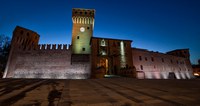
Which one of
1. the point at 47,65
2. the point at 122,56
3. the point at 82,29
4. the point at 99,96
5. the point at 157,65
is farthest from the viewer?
the point at 82,29

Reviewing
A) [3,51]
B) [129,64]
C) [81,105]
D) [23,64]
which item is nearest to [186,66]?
[129,64]

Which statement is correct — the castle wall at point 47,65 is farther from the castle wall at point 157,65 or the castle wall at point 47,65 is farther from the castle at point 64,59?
the castle wall at point 157,65

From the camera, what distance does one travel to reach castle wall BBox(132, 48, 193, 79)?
24.4 meters

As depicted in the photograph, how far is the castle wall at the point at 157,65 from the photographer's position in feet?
80.0

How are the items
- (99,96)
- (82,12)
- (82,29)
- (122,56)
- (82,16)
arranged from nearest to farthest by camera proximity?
(99,96)
(122,56)
(82,29)
(82,16)
(82,12)

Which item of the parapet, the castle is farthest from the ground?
the parapet

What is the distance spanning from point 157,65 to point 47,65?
85.6ft

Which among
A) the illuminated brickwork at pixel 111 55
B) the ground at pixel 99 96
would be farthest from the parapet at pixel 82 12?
the ground at pixel 99 96

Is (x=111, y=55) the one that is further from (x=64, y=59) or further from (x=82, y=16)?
(x=82, y=16)

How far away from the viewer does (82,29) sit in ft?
92.2

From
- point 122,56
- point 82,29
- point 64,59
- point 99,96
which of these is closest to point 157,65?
point 122,56

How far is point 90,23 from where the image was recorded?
2898 centimetres

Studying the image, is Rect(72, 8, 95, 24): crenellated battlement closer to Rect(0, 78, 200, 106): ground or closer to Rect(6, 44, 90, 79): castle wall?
Rect(6, 44, 90, 79): castle wall

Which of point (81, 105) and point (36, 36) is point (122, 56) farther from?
point (36, 36)
